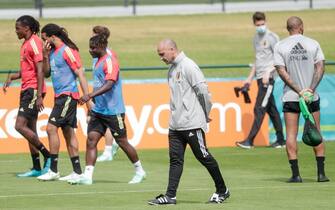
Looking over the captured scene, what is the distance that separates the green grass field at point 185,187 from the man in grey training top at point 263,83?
4.42 ft

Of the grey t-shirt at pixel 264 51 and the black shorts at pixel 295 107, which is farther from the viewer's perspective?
the grey t-shirt at pixel 264 51

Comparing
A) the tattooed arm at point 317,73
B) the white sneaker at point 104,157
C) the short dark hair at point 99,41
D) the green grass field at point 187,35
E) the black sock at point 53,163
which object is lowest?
the green grass field at point 187,35

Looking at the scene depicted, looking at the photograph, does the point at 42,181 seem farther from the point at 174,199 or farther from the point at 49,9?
the point at 49,9

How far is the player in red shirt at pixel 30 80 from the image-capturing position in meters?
17.2

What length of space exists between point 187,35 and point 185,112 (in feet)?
91.9

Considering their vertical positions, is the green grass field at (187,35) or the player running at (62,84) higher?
the player running at (62,84)

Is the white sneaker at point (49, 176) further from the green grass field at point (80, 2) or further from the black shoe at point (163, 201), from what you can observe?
the green grass field at point (80, 2)

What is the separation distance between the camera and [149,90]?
22172 mm

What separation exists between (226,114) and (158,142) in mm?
1350

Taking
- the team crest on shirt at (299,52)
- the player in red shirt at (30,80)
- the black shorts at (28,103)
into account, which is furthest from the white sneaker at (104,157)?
the team crest on shirt at (299,52)

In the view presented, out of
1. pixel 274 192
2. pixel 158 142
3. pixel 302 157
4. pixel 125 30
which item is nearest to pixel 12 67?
pixel 125 30

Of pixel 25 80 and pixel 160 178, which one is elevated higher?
pixel 25 80

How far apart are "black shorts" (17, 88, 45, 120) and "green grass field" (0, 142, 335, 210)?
3.00 feet

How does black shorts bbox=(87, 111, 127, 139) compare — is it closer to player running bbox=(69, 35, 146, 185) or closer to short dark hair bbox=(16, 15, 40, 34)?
player running bbox=(69, 35, 146, 185)
